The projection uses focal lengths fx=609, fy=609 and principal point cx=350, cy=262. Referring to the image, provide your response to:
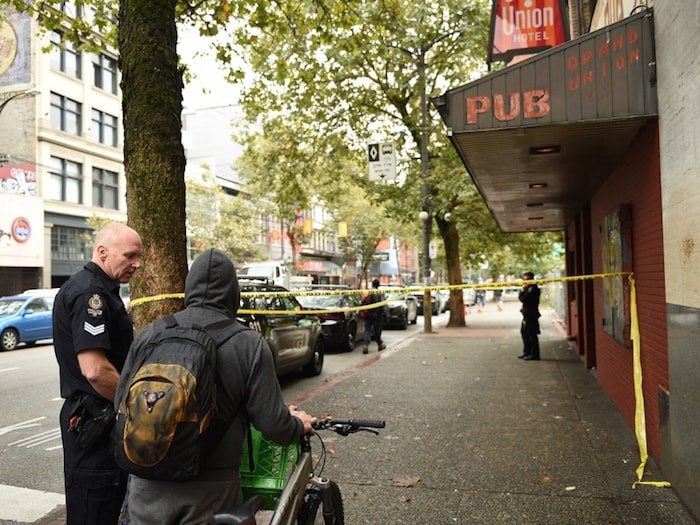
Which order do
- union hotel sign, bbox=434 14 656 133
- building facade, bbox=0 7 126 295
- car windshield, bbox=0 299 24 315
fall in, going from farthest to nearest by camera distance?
building facade, bbox=0 7 126 295, car windshield, bbox=0 299 24 315, union hotel sign, bbox=434 14 656 133

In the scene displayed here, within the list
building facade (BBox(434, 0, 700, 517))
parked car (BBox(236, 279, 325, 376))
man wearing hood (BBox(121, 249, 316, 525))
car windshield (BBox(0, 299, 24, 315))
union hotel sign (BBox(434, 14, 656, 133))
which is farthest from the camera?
car windshield (BBox(0, 299, 24, 315))

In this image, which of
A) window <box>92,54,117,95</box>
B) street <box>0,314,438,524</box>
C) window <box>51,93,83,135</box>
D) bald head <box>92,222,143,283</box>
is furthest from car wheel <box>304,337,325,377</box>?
window <box>92,54,117,95</box>

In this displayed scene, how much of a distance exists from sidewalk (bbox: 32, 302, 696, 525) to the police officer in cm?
192

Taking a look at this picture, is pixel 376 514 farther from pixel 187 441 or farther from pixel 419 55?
pixel 419 55

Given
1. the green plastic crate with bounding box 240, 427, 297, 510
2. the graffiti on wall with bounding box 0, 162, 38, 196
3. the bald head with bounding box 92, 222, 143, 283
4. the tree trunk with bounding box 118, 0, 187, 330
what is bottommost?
the green plastic crate with bounding box 240, 427, 297, 510

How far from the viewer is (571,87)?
493cm

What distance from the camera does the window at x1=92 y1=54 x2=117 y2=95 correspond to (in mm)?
33950

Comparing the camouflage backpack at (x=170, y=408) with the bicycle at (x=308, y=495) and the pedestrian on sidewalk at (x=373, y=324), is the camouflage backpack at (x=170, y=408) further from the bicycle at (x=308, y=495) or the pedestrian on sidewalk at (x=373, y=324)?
the pedestrian on sidewalk at (x=373, y=324)

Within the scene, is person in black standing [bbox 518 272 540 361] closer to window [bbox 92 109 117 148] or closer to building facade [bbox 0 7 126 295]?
building facade [bbox 0 7 126 295]

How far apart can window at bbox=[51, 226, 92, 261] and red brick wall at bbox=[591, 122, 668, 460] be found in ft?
97.7

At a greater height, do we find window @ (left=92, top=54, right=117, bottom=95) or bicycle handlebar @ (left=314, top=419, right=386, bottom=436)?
window @ (left=92, top=54, right=117, bottom=95)

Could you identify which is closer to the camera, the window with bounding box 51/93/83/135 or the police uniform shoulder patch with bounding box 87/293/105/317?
the police uniform shoulder patch with bounding box 87/293/105/317

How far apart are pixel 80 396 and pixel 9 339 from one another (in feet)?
51.5

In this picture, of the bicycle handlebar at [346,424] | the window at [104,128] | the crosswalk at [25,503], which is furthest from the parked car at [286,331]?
the window at [104,128]
